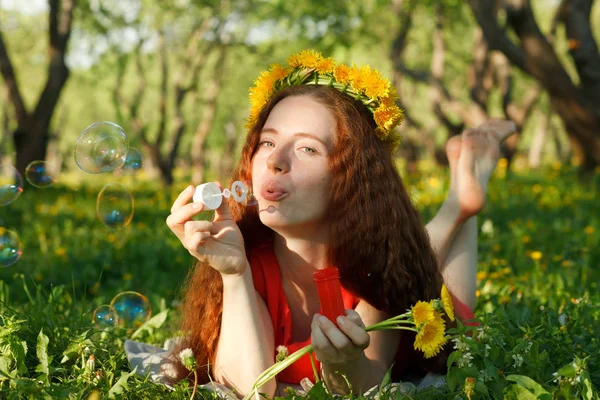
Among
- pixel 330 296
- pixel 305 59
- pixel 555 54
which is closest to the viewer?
pixel 330 296

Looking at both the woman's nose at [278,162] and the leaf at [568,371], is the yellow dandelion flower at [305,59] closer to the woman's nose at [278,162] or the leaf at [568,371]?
the woman's nose at [278,162]

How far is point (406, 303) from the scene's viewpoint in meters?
2.30

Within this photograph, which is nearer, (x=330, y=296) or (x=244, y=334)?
(x=330, y=296)

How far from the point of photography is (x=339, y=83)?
2.40 meters

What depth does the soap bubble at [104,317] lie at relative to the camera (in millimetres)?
2639

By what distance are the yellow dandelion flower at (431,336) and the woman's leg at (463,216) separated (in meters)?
1.24

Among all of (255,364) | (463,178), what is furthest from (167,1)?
(255,364)

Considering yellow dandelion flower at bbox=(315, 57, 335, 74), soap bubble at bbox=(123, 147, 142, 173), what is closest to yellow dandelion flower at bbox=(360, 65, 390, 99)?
yellow dandelion flower at bbox=(315, 57, 335, 74)

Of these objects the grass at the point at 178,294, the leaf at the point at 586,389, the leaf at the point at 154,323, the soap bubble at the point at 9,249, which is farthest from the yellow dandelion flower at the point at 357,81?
the soap bubble at the point at 9,249

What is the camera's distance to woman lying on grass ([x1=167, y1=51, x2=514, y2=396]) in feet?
6.96

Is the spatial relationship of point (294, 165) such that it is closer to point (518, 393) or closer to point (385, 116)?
point (385, 116)

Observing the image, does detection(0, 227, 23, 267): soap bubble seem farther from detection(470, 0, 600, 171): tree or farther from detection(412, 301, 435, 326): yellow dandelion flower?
detection(470, 0, 600, 171): tree

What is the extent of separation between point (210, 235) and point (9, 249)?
146 cm

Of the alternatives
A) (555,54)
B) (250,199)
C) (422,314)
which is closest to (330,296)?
(422,314)
